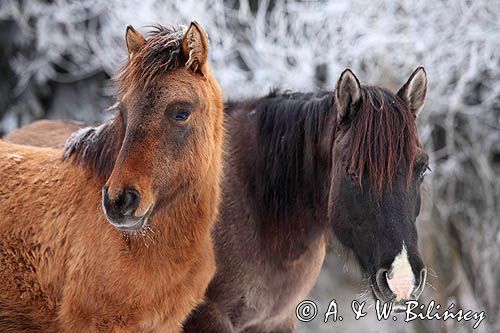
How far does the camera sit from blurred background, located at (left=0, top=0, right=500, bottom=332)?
28.2ft

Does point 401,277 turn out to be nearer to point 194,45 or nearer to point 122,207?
point 122,207

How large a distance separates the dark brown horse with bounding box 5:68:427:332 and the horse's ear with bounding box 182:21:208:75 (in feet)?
2.68

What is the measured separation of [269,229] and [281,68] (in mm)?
4737

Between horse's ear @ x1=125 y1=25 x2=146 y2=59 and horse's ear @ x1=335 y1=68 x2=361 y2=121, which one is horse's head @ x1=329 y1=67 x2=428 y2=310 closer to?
horse's ear @ x1=335 y1=68 x2=361 y2=121

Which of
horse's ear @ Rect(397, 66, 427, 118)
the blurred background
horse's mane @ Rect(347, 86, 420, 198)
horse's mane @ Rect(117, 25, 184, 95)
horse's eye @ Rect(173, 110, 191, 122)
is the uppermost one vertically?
horse's mane @ Rect(117, 25, 184, 95)

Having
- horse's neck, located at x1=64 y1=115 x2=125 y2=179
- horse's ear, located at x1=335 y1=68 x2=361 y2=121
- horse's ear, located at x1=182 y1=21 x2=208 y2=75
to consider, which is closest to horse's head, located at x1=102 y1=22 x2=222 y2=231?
horse's ear, located at x1=182 y1=21 x2=208 y2=75

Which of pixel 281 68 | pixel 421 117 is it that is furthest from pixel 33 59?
pixel 421 117

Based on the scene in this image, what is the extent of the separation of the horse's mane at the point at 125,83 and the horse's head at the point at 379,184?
999mm

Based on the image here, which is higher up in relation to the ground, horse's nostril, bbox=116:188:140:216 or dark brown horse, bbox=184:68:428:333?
horse's nostril, bbox=116:188:140:216

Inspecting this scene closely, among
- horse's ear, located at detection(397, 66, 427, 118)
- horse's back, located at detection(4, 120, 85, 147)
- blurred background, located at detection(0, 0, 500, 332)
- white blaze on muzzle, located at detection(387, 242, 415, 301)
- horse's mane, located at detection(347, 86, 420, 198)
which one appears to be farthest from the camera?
blurred background, located at detection(0, 0, 500, 332)

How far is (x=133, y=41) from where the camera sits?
13.3ft

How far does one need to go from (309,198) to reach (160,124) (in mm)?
1296

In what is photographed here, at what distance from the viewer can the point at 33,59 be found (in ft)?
36.1

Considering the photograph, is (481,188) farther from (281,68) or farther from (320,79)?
(281,68)
